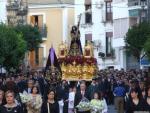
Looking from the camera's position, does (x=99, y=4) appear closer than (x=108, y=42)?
No

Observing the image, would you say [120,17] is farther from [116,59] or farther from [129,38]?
[129,38]

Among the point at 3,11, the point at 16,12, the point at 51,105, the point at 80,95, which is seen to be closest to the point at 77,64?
the point at 80,95

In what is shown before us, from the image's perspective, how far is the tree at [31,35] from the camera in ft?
204

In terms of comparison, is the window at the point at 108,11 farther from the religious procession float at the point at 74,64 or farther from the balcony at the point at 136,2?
the religious procession float at the point at 74,64

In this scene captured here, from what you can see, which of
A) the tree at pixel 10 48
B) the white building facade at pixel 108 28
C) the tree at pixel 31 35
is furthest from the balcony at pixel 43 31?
the tree at pixel 10 48

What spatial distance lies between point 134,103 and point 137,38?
3528 centimetres

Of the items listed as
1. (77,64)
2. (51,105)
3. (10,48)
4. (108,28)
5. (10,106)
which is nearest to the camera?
(10,106)

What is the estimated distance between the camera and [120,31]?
5944cm

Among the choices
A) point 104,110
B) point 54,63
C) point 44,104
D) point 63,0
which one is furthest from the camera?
point 63,0

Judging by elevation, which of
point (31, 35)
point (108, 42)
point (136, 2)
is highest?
point (136, 2)

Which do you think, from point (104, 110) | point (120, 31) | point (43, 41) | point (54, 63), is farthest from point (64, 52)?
point (43, 41)

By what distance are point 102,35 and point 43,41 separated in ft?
26.9

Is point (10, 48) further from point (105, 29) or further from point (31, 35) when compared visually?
point (105, 29)

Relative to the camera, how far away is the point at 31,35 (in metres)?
62.6
